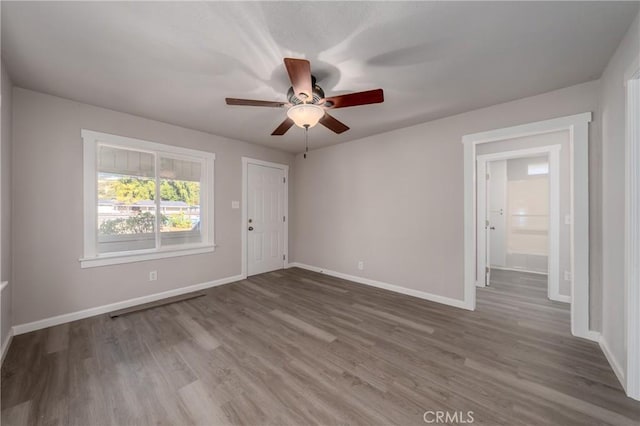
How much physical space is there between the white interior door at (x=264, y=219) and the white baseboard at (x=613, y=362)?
450 cm

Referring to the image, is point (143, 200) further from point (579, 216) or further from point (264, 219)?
point (579, 216)

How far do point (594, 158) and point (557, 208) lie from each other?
4.86 feet

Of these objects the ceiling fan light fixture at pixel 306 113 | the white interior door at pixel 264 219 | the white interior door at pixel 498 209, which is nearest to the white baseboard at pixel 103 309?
the white interior door at pixel 264 219

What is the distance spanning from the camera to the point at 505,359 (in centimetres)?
206

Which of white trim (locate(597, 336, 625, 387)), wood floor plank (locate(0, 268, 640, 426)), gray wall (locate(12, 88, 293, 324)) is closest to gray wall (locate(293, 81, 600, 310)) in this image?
white trim (locate(597, 336, 625, 387))

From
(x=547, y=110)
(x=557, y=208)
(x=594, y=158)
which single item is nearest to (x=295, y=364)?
(x=594, y=158)

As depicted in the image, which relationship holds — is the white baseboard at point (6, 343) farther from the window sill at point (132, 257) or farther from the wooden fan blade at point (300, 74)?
the wooden fan blade at point (300, 74)

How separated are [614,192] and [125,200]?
516cm

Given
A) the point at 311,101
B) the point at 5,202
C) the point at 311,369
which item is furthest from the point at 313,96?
the point at 5,202

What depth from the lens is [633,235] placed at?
1634 mm

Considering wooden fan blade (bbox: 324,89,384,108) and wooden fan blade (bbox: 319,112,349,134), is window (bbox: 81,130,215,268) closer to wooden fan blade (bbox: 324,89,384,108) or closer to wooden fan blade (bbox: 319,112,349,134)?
wooden fan blade (bbox: 319,112,349,134)

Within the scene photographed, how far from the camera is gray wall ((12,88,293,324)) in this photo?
8.18 feet

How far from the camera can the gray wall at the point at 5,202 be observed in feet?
6.88

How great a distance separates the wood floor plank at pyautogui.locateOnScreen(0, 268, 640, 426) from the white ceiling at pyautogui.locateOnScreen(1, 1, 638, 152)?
8.27ft
